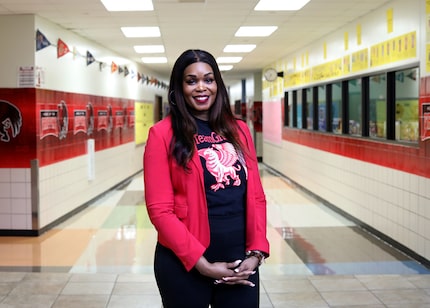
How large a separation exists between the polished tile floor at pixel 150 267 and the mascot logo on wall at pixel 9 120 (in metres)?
1.28

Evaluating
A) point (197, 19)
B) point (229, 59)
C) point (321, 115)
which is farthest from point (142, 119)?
point (197, 19)

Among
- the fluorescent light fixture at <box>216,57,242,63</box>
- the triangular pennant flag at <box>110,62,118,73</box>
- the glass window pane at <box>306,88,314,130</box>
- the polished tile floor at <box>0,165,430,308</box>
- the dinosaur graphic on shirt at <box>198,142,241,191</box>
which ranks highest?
the fluorescent light fixture at <box>216,57,242,63</box>

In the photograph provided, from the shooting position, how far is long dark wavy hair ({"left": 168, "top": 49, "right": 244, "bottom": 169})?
1.89 meters

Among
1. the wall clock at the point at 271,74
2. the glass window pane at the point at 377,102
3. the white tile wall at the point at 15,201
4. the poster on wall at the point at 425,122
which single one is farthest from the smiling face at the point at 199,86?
the wall clock at the point at 271,74

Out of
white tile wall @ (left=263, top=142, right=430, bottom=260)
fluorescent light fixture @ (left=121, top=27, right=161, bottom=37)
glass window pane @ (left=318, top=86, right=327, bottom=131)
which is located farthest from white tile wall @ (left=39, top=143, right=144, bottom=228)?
glass window pane @ (left=318, top=86, right=327, bottom=131)

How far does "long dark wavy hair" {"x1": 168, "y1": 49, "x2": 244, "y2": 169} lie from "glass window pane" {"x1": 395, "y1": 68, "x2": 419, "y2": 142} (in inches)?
171

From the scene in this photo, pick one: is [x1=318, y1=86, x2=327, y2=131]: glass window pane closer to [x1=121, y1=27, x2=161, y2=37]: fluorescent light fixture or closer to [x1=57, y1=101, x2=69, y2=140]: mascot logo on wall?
[x1=121, y1=27, x2=161, y2=37]: fluorescent light fixture

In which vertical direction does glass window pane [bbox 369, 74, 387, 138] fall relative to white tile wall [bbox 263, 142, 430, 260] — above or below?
above

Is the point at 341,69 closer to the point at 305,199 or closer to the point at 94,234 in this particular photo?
the point at 305,199

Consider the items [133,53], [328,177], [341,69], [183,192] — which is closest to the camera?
[183,192]

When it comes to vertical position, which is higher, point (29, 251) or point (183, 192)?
point (183, 192)

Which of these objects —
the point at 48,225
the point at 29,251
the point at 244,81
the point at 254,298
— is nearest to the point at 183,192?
the point at 254,298

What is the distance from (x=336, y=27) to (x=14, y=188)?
202 inches

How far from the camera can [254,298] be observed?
1.94 m
